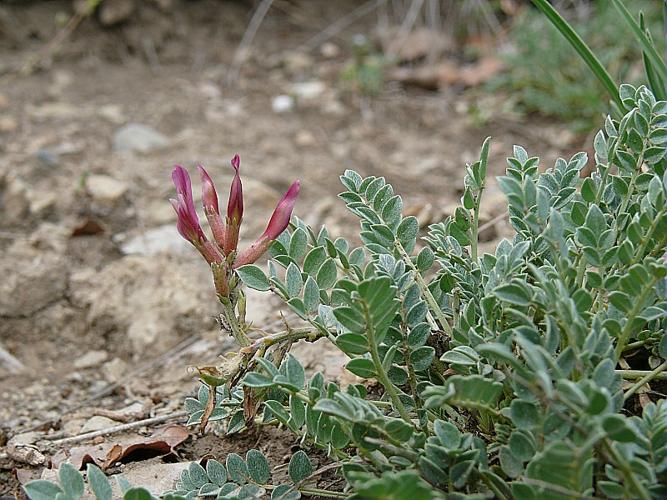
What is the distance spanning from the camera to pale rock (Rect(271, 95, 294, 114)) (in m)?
3.73

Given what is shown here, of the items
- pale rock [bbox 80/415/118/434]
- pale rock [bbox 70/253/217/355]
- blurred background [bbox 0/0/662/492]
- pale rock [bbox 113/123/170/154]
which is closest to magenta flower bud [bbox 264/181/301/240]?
blurred background [bbox 0/0/662/492]

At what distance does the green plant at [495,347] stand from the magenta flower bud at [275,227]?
0.03 metres

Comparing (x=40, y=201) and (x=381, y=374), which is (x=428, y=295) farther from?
(x=40, y=201)

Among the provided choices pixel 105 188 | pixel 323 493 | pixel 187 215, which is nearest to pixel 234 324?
pixel 187 215

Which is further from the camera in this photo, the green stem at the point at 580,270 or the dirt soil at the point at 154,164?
the dirt soil at the point at 154,164

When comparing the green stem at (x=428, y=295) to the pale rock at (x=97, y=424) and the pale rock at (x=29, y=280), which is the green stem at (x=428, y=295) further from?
the pale rock at (x=29, y=280)

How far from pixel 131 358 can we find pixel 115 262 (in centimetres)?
47

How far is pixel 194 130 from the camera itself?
11.4ft

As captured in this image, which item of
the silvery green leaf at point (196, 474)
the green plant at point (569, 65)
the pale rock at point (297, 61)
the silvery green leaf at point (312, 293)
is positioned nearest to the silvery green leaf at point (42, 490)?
the silvery green leaf at point (196, 474)

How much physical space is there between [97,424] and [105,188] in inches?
51.7

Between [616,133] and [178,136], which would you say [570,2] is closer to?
[178,136]

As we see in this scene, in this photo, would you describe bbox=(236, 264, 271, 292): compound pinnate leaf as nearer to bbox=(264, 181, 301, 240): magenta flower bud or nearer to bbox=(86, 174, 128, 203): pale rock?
bbox=(264, 181, 301, 240): magenta flower bud

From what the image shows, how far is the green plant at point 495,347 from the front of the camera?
1043mm

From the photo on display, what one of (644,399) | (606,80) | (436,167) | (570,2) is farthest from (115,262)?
(570,2)
